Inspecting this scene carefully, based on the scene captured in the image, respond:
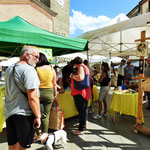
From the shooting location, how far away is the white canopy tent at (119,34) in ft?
9.72

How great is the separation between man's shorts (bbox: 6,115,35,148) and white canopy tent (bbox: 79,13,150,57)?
2.89 metres

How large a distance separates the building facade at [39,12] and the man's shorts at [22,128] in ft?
64.7

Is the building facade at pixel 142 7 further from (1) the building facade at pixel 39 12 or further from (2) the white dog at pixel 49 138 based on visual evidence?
(2) the white dog at pixel 49 138

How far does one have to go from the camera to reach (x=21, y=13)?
18.9 meters

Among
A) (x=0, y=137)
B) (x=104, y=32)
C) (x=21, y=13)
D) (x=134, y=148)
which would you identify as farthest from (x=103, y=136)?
(x=21, y=13)

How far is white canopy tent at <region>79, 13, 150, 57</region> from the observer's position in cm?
296

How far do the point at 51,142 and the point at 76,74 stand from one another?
1.32 meters

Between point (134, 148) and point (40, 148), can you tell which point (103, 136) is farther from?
point (40, 148)

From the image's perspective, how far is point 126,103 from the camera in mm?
3338

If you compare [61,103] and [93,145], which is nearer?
[93,145]

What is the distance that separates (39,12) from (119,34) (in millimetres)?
19624

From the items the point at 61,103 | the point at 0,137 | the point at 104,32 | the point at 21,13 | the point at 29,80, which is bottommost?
the point at 0,137

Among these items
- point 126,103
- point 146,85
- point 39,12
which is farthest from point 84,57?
point 39,12

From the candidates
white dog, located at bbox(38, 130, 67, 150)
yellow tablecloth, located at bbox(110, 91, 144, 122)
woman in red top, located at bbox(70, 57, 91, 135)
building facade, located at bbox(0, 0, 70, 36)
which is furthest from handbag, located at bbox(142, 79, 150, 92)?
building facade, located at bbox(0, 0, 70, 36)
